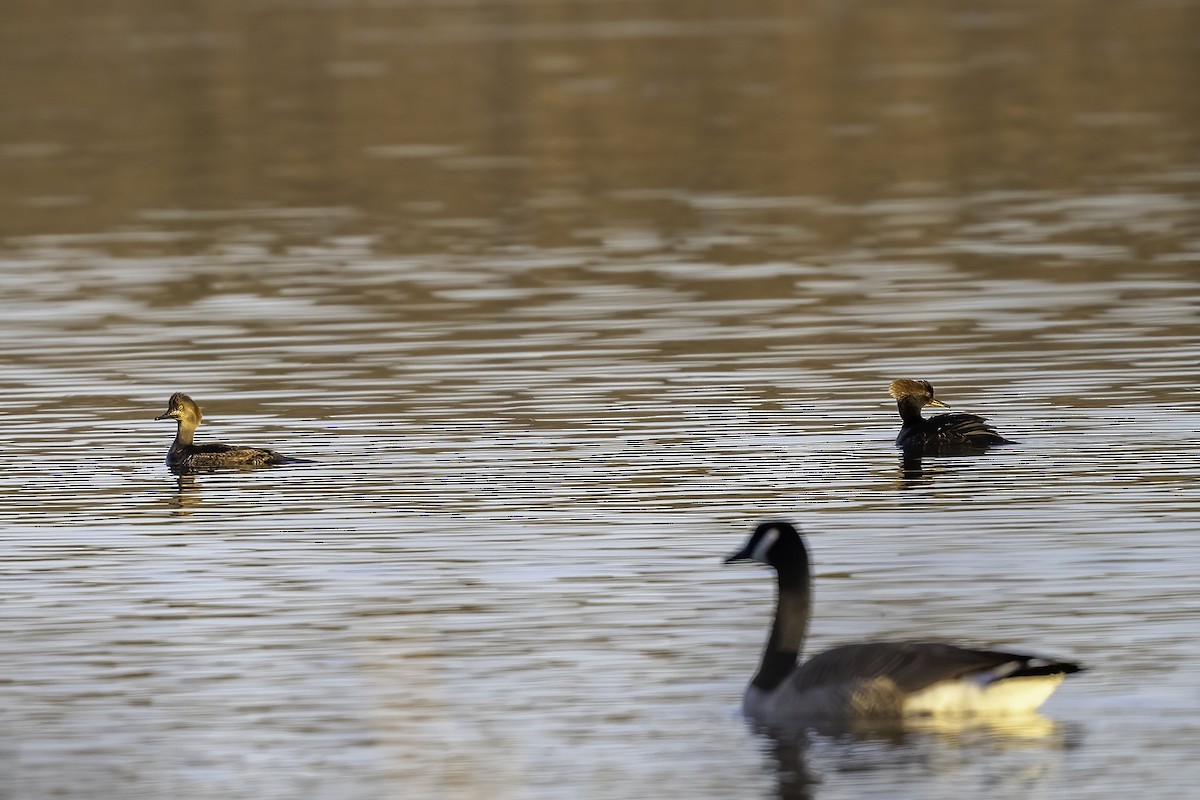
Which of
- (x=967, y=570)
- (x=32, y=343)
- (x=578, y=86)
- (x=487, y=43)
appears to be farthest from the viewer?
(x=487, y=43)

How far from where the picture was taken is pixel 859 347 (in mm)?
27250

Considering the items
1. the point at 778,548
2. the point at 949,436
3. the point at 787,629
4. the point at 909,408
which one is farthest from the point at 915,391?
the point at 787,629

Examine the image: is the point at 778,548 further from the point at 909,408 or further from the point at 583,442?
the point at 909,408

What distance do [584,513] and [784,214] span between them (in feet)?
74.5

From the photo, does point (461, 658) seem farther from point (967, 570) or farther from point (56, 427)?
point (56, 427)

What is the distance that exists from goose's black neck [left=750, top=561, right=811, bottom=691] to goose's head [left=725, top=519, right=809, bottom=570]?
1.2 inches

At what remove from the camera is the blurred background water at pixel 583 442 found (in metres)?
13.3

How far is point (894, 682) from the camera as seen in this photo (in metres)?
13.1

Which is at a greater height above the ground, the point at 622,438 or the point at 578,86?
the point at 578,86

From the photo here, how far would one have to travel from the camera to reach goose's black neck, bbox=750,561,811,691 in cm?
1363

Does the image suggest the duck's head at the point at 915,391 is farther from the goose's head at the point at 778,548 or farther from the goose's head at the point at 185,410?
the goose's head at the point at 778,548

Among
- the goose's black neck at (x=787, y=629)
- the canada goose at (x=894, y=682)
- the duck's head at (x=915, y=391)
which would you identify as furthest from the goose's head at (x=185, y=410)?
the canada goose at (x=894, y=682)

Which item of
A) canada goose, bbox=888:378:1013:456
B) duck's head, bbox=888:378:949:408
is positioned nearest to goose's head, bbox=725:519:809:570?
canada goose, bbox=888:378:1013:456

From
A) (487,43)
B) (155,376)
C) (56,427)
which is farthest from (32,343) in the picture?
(487,43)
